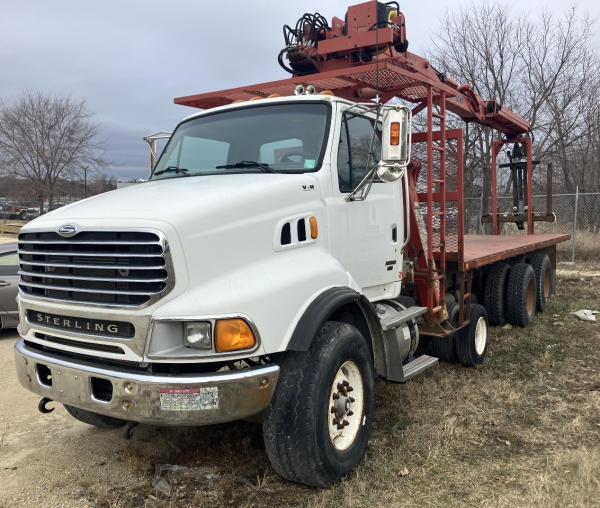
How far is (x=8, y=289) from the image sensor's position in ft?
24.3

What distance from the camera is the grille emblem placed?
2947 mm

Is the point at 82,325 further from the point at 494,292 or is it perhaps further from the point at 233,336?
the point at 494,292

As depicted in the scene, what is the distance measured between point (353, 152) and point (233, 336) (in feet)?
6.37

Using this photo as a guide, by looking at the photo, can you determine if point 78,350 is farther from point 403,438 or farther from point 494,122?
point 494,122

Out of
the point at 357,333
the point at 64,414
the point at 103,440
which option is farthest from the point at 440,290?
the point at 64,414

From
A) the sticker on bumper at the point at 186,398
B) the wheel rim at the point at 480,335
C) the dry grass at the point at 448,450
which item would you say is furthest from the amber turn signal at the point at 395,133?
the wheel rim at the point at 480,335

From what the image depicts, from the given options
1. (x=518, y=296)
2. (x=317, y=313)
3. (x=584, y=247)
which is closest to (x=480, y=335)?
(x=518, y=296)

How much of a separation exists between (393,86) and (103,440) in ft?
13.5

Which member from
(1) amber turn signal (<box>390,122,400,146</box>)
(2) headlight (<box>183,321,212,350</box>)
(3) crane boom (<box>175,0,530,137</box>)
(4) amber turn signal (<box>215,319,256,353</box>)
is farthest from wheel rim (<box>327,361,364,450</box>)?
(3) crane boom (<box>175,0,530,137</box>)

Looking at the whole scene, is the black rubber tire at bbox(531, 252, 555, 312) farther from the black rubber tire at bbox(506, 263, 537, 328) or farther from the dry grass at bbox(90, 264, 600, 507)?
the dry grass at bbox(90, 264, 600, 507)

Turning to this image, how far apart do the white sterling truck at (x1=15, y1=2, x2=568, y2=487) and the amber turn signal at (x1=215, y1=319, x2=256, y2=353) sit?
0.4 inches

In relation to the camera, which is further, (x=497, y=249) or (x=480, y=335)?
(x=497, y=249)

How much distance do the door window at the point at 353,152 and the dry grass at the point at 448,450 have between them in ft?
6.70

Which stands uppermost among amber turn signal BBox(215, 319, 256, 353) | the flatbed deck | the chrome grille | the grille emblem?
the grille emblem
